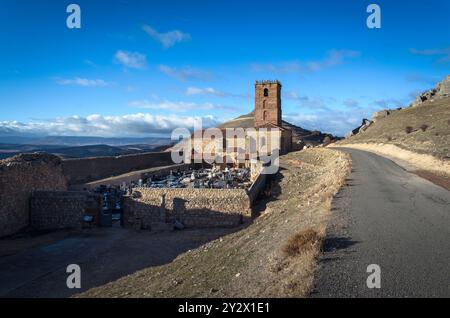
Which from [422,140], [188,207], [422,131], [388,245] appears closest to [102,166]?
[188,207]

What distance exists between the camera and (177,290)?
7.13 m

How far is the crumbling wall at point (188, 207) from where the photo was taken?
55.2 feet

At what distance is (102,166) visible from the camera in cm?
3088

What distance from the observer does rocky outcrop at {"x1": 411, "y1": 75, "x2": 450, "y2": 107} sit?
60.5 m

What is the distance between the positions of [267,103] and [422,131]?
55.9 ft

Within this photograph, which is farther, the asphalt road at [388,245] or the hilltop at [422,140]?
the hilltop at [422,140]

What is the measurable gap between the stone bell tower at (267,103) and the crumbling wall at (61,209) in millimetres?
30604

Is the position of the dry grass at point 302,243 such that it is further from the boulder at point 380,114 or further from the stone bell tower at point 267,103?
the boulder at point 380,114

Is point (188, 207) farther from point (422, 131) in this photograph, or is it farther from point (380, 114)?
point (380, 114)

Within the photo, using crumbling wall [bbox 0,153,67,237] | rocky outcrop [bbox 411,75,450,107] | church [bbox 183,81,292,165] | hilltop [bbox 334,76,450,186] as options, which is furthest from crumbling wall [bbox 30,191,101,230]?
rocky outcrop [bbox 411,75,450,107]

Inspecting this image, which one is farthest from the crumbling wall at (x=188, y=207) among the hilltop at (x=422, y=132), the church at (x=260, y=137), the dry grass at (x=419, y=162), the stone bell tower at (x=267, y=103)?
the stone bell tower at (x=267, y=103)
